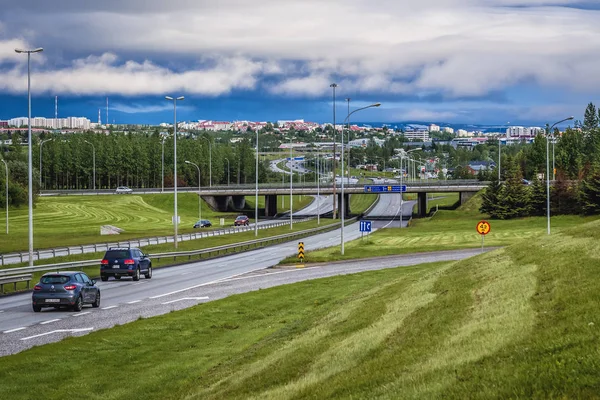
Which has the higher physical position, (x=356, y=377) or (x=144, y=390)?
(x=356, y=377)

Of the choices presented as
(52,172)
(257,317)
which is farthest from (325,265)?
(52,172)

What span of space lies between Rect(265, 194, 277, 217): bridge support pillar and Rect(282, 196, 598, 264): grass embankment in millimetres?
34261

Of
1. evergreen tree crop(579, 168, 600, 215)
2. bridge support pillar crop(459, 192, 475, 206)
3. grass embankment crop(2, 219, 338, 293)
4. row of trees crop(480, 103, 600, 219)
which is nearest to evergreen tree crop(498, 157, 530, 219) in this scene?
row of trees crop(480, 103, 600, 219)

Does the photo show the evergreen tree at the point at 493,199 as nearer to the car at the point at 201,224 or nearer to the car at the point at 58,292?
the car at the point at 201,224

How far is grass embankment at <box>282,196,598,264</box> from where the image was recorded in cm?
6300

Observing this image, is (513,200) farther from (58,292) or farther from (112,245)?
(58,292)

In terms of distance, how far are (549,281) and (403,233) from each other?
7438 centimetres

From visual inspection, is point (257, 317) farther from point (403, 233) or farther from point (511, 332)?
point (403, 233)

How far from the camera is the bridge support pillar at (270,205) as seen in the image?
150 metres

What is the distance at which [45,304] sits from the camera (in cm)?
3256

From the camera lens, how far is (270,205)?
153 metres

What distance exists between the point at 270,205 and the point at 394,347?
137 m

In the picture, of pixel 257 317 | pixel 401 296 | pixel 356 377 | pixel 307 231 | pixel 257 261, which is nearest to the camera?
pixel 356 377

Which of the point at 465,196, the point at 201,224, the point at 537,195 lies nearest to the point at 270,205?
the point at 465,196
